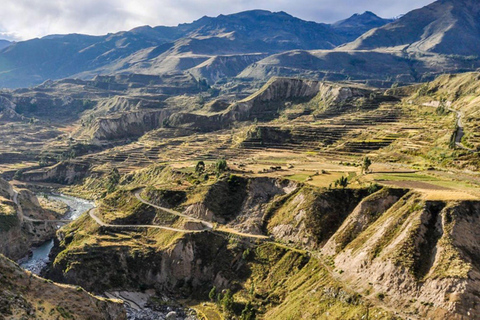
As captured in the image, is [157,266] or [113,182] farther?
[113,182]

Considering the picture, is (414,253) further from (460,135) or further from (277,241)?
(460,135)

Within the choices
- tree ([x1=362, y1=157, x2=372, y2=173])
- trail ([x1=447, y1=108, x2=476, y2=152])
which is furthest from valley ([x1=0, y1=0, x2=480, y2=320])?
trail ([x1=447, y1=108, x2=476, y2=152])

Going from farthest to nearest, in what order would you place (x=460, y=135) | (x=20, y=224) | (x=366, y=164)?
(x=460, y=135) → (x=20, y=224) → (x=366, y=164)

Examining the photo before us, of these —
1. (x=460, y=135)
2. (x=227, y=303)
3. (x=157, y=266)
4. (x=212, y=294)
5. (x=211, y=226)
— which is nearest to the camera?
(x=227, y=303)

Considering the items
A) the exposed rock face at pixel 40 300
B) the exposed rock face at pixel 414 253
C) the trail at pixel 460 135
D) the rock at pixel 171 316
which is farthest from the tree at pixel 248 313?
the trail at pixel 460 135

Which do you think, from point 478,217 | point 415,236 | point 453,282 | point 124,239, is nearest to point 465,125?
point 478,217

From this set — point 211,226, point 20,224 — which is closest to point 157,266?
point 211,226

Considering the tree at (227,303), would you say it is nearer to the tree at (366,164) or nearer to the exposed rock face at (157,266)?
the exposed rock face at (157,266)

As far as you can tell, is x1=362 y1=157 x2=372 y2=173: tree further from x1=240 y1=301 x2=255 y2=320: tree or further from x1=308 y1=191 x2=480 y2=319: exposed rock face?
x1=240 y1=301 x2=255 y2=320: tree

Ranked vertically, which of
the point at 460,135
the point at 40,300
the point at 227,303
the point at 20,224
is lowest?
the point at 227,303
